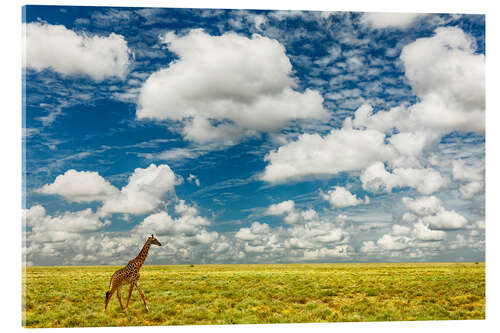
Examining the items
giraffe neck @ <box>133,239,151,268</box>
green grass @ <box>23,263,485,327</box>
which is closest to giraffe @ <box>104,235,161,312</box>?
giraffe neck @ <box>133,239,151,268</box>

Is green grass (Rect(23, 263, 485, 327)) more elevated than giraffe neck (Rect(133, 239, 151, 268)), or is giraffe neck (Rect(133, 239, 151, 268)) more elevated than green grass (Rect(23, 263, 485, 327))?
giraffe neck (Rect(133, 239, 151, 268))

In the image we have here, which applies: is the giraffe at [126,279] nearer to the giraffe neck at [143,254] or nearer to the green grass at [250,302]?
the giraffe neck at [143,254]

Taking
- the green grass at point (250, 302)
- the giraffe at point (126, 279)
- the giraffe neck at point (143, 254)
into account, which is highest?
the giraffe neck at point (143, 254)

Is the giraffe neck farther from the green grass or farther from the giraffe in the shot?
the green grass

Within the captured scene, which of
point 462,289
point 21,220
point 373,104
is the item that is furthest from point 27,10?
point 462,289

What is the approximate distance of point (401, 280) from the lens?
60.6ft

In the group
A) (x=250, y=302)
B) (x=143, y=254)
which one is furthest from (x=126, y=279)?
(x=250, y=302)

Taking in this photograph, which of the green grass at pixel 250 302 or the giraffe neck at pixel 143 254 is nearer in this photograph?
the green grass at pixel 250 302

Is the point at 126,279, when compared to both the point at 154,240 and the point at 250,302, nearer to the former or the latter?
the point at 154,240

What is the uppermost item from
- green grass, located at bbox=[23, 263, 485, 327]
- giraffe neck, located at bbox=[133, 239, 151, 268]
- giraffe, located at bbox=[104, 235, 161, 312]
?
giraffe neck, located at bbox=[133, 239, 151, 268]

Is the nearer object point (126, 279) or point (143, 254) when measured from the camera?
point (126, 279)

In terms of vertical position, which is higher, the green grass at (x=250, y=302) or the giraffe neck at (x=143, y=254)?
the giraffe neck at (x=143, y=254)

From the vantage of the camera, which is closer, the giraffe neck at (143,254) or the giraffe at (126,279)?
the giraffe at (126,279)

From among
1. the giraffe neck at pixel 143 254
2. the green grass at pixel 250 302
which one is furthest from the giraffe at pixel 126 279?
the green grass at pixel 250 302
